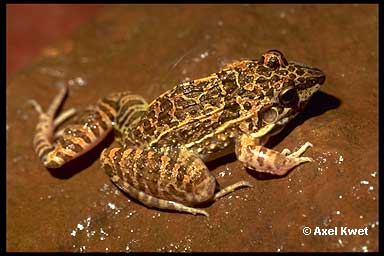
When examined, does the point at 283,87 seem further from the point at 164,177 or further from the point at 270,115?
the point at 164,177

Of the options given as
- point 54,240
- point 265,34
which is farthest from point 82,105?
point 265,34

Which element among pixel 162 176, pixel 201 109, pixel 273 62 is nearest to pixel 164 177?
pixel 162 176

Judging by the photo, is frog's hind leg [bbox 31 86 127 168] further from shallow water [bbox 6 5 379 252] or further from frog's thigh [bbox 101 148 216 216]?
frog's thigh [bbox 101 148 216 216]

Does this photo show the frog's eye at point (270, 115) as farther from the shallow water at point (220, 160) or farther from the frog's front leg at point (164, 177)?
the frog's front leg at point (164, 177)

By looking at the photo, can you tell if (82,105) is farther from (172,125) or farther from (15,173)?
(172,125)

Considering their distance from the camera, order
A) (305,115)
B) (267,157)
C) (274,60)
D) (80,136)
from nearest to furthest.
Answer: (267,157) → (274,60) → (305,115) → (80,136)

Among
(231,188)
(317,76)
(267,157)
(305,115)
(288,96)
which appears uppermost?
(317,76)

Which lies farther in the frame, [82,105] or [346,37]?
[82,105]
